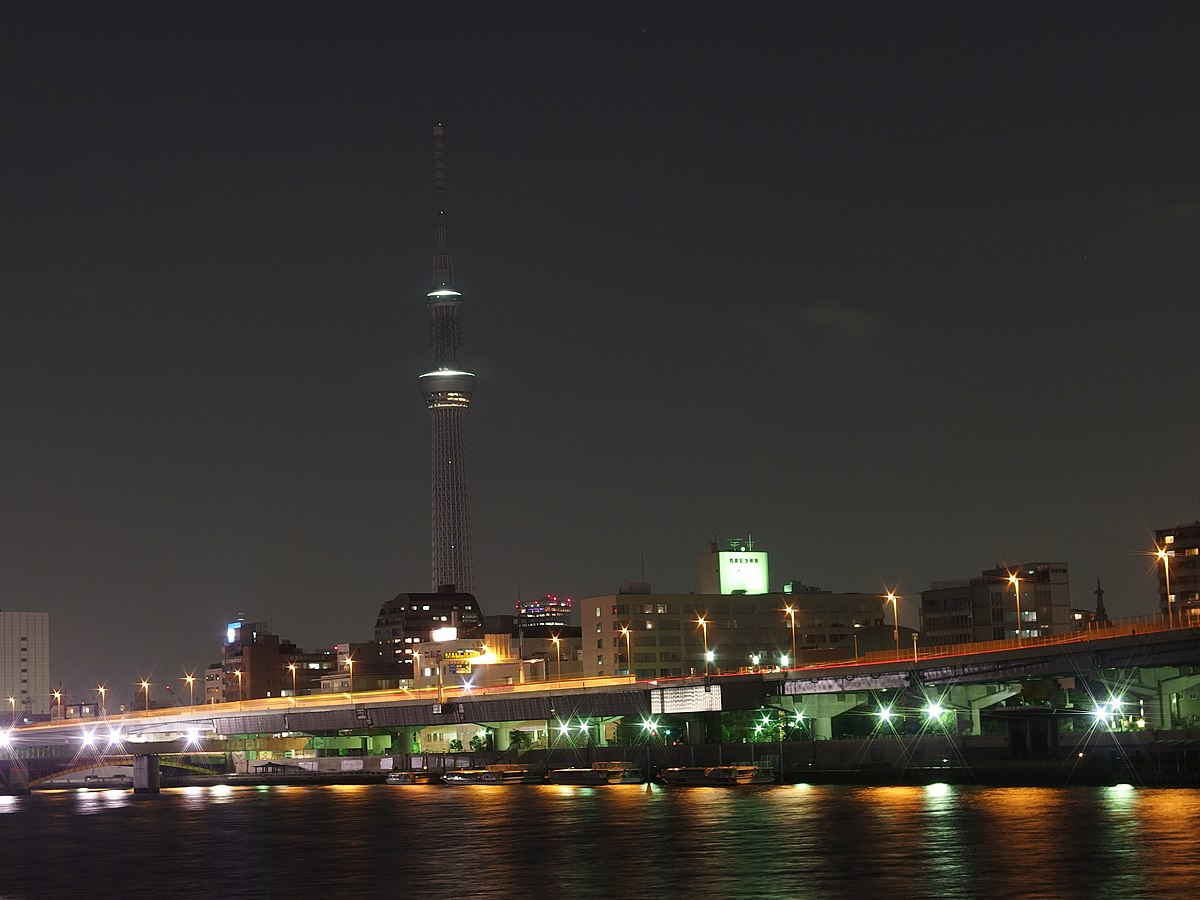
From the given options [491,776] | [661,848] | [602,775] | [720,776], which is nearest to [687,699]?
[602,775]

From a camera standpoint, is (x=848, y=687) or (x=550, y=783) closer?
(x=848, y=687)

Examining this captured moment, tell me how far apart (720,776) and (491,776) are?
38.3 meters

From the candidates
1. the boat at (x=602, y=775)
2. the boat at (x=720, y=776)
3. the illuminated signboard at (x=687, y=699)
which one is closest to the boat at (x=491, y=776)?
the boat at (x=602, y=775)

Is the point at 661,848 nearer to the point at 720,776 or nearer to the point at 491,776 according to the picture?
the point at 720,776

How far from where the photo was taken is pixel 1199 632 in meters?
138

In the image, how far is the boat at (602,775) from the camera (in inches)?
6959

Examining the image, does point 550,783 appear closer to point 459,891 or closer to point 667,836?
point 667,836

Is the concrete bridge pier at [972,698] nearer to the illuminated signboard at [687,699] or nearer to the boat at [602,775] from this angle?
the illuminated signboard at [687,699]

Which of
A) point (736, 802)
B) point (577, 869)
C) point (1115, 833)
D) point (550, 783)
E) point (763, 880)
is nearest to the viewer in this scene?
point (763, 880)

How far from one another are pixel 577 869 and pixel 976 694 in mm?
93857

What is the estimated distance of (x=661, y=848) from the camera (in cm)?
9119

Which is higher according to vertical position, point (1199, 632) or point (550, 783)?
point (1199, 632)

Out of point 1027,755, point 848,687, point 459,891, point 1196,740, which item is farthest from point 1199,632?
point 459,891

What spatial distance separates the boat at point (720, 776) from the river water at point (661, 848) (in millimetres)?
15047
